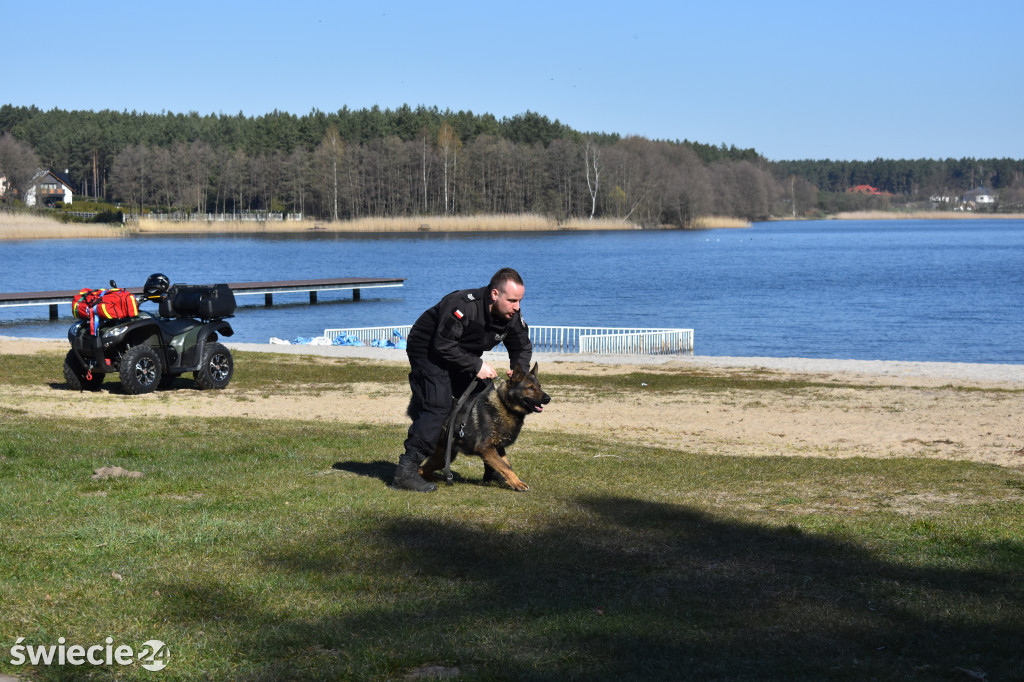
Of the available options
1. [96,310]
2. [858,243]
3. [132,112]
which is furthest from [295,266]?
[132,112]

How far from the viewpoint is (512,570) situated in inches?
223

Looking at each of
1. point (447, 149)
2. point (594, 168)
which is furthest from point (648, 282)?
point (447, 149)

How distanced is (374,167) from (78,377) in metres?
117

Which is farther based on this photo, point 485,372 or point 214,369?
point 214,369

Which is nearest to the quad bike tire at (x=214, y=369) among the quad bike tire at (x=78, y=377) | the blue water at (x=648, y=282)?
the quad bike tire at (x=78, y=377)

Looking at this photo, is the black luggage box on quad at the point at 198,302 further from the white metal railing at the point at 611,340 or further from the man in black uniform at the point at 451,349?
the white metal railing at the point at 611,340

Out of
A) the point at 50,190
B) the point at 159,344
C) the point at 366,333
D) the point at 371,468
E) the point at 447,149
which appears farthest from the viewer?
the point at 50,190

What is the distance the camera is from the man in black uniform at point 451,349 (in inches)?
291

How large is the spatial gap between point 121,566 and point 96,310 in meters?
10.3

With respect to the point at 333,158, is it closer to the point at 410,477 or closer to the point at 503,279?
the point at 410,477

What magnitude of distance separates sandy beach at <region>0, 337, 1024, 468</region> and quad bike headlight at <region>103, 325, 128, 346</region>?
2.58 feet

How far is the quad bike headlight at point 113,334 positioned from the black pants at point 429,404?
8.81 metres

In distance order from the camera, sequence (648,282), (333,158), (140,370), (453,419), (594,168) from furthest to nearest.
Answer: (594,168) < (333,158) < (648,282) < (140,370) < (453,419)

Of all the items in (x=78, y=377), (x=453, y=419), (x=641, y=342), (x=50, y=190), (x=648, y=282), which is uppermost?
(x=50, y=190)
